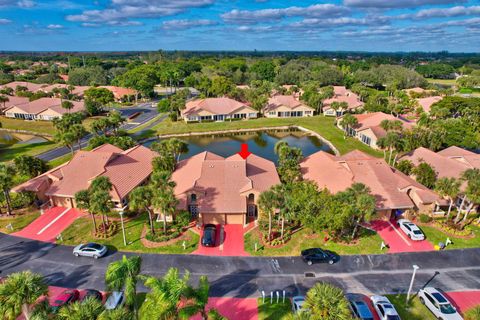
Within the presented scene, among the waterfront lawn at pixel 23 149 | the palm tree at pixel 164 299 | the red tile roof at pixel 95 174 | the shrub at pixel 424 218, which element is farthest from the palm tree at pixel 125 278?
the waterfront lawn at pixel 23 149

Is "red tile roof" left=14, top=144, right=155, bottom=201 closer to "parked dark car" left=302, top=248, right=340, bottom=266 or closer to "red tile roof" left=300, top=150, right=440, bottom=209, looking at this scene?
"parked dark car" left=302, top=248, right=340, bottom=266

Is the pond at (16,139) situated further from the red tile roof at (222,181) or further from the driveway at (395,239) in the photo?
the driveway at (395,239)

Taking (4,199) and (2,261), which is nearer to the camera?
(2,261)

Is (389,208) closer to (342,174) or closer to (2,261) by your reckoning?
(342,174)

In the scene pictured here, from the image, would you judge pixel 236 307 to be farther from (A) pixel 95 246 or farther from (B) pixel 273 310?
(A) pixel 95 246

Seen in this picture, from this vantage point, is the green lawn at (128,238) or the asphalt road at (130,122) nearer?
the green lawn at (128,238)

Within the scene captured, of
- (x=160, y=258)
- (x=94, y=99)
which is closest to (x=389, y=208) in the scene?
(x=160, y=258)

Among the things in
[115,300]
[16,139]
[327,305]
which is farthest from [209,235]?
[16,139]
